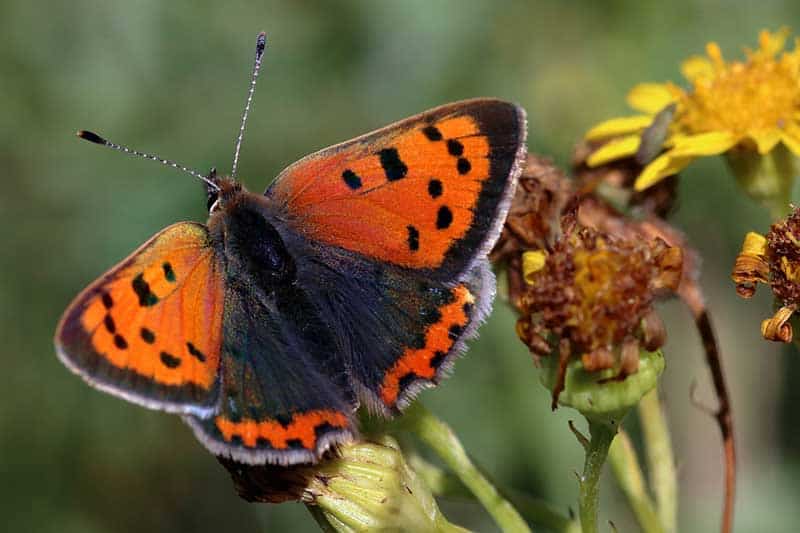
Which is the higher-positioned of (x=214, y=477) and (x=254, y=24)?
(x=254, y=24)

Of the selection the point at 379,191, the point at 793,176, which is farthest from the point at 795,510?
the point at 379,191

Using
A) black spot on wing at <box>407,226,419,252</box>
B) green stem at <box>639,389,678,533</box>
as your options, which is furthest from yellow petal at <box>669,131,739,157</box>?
black spot on wing at <box>407,226,419,252</box>

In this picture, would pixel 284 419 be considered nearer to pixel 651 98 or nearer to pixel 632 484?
pixel 632 484

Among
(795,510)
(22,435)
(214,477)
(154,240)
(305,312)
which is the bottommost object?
(795,510)

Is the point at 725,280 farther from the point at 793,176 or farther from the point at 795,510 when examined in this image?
the point at 793,176

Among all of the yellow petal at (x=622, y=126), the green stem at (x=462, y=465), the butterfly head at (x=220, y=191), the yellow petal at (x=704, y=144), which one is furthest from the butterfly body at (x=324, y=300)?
the yellow petal at (x=622, y=126)
